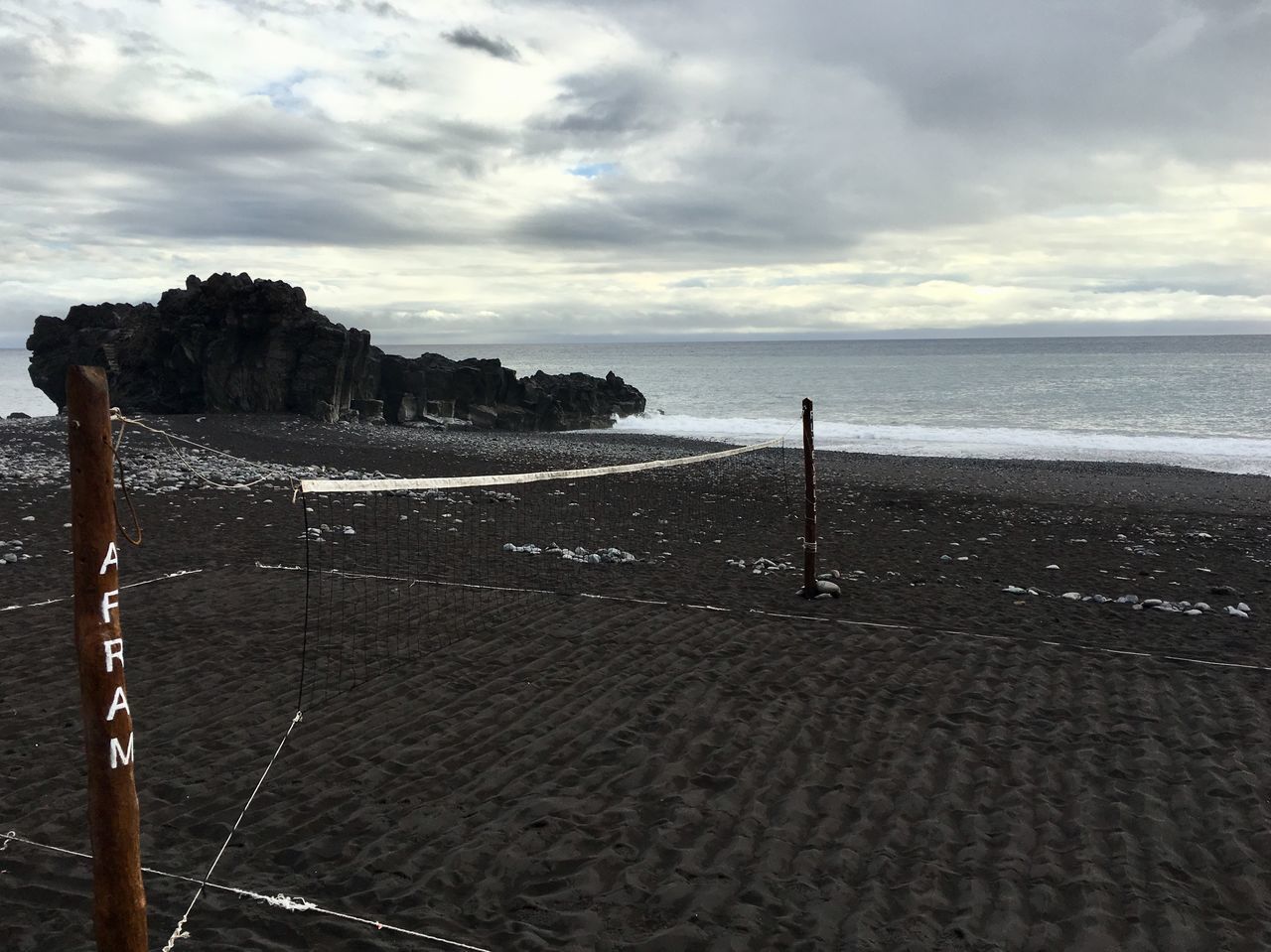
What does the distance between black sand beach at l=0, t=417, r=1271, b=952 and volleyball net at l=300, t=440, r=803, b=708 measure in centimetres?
24

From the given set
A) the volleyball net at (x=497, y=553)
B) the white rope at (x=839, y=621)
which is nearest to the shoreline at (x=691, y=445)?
the volleyball net at (x=497, y=553)

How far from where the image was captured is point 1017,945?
4.05 meters

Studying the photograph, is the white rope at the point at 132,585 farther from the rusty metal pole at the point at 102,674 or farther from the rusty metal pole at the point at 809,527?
the rusty metal pole at the point at 809,527

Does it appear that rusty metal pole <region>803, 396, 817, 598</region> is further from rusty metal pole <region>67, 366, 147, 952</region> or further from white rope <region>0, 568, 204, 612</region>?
rusty metal pole <region>67, 366, 147, 952</region>

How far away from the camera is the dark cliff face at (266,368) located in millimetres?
37969

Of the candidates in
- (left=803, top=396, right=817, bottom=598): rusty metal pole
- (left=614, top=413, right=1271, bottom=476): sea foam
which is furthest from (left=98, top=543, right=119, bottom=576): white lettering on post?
(left=614, top=413, right=1271, bottom=476): sea foam

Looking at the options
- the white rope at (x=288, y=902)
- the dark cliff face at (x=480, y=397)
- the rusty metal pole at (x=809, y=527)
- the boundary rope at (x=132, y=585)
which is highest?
the dark cliff face at (x=480, y=397)

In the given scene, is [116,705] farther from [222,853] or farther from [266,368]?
[266,368]

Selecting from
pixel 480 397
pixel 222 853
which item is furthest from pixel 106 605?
pixel 480 397

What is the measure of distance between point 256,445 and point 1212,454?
31.2 meters

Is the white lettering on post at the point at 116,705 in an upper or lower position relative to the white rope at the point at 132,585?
upper

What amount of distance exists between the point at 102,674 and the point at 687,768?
3.67 metres

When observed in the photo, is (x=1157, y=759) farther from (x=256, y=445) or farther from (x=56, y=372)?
(x=56, y=372)

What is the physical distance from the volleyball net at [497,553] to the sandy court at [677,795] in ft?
2.39
